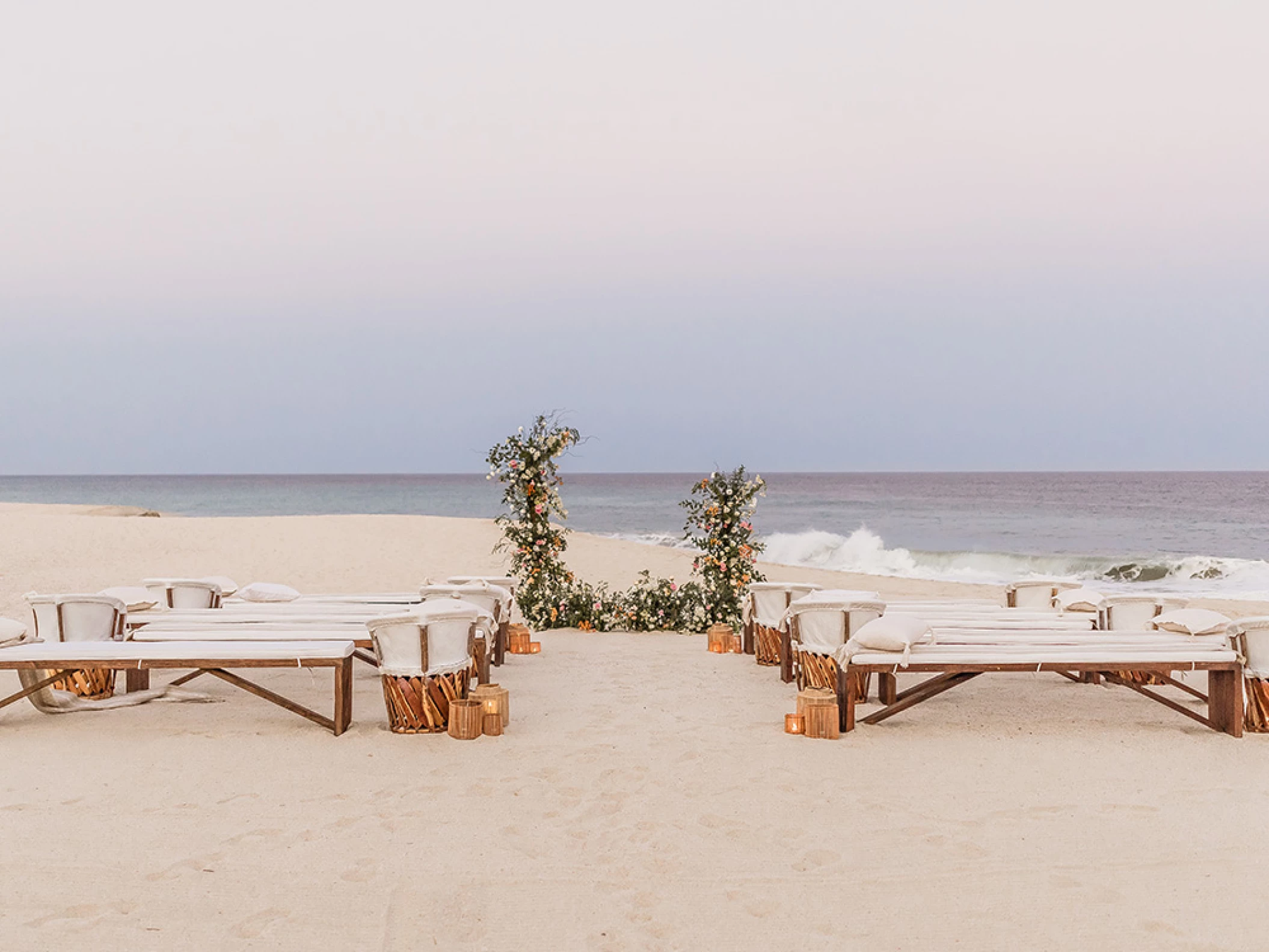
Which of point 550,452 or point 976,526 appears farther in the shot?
point 976,526

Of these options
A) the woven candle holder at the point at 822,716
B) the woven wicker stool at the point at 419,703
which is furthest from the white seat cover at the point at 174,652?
the woven candle holder at the point at 822,716

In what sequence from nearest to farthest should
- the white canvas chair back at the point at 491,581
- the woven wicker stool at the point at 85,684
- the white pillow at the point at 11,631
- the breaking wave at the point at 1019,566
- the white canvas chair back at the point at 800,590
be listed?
the white pillow at the point at 11,631 → the woven wicker stool at the point at 85,684 → the white canvas chair back at the point at 800,590 → the white canvas chair back at the point at 491,581 → the breaking wave at the point at 1019,566

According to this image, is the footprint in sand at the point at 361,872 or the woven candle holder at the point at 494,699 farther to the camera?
the woven candle holder at the point at 494,699

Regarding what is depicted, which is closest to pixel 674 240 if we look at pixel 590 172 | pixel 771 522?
pixel 590 172

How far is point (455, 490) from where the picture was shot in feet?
221

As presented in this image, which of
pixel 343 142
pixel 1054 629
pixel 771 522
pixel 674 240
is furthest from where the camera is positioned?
pixel 771 522

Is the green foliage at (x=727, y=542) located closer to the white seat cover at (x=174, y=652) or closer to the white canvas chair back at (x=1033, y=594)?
the white canvas chair back at (x=1033, y=594)

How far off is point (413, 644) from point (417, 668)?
0.14 meters

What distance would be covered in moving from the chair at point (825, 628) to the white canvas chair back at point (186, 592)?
503cm

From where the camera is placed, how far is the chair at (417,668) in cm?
521

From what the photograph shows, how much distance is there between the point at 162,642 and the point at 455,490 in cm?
6273

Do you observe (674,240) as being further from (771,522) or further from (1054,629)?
(771,522)

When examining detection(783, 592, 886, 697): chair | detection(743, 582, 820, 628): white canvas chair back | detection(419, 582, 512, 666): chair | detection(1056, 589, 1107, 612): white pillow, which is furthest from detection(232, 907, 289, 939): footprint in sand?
detection(1056, 589, 1107, 612): white pillow

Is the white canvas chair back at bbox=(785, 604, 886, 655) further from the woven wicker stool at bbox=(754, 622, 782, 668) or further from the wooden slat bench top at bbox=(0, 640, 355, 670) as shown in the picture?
the wooden slat bench top at bbox=(0, 640, 355, 670)
